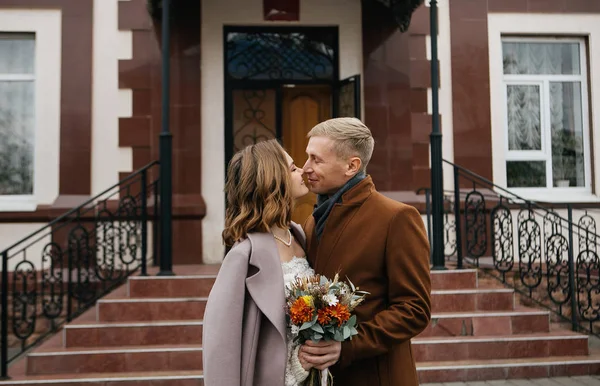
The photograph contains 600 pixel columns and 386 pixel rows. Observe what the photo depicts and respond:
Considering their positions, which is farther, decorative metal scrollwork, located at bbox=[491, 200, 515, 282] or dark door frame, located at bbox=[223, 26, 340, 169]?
dark door frame, located at bbox=[223, 26, 340, 169]

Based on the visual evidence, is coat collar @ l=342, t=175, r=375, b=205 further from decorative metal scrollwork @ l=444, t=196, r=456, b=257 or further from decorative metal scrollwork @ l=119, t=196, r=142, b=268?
decorative metal scrollwork @ l=444, t=196, r=456, b=257

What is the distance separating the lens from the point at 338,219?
2.29 m

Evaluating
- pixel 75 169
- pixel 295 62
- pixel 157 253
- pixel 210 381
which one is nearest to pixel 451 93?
pixel 295 62

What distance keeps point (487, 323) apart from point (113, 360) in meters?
3.70

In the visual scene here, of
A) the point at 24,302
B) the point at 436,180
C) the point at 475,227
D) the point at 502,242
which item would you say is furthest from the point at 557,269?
the point at 24,302

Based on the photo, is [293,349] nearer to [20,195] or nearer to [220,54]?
[220,54]

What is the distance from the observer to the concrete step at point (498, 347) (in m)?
5.73

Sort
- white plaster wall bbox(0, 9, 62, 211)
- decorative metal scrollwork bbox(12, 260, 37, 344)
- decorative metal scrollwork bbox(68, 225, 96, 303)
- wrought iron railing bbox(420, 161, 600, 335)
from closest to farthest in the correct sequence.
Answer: decorative metal scrollwork bbox(12, 260, 37, 344), decorative metal scrollwork bbox(68, 225, 96, 303), wrought iron railing bbox(420, 161, 600, 335), white plaster wall bbox(0, 9, 62, 211)

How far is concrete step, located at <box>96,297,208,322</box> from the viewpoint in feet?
19.9

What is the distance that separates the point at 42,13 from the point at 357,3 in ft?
14.4

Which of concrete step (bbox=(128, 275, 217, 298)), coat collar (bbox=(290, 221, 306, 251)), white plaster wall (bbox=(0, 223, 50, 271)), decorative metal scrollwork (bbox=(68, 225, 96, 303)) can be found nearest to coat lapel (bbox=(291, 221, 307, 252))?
coat collar (bbox=(290, 221, 306, 251))

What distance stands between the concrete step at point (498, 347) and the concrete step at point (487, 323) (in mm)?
113

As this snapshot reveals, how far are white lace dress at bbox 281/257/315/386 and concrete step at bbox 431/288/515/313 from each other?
4.27 meters

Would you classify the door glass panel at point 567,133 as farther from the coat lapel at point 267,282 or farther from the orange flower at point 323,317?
the orange flower at point 323,317
